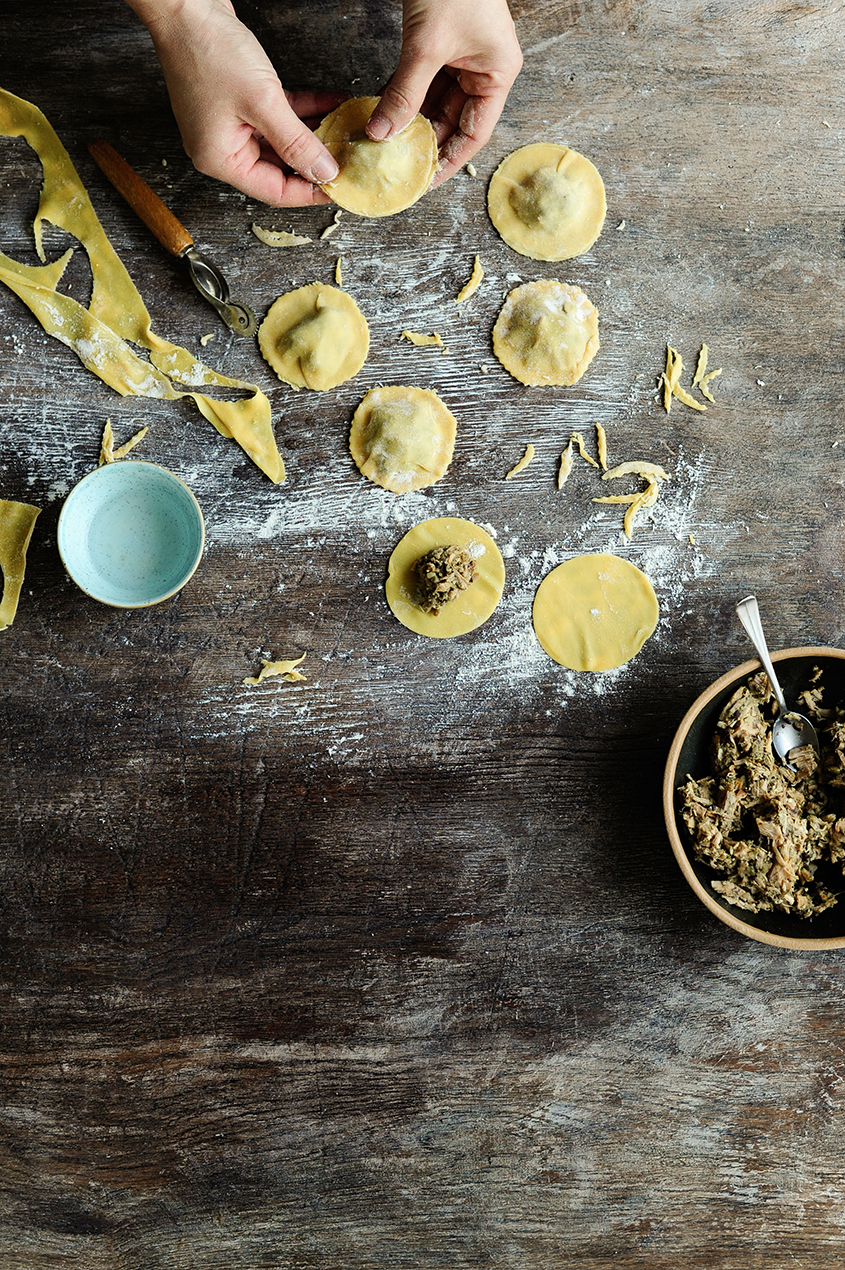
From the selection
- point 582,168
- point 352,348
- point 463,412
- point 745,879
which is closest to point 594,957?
point 745,879

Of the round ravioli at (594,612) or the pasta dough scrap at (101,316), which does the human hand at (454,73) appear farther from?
the round ravioli at (594,612)

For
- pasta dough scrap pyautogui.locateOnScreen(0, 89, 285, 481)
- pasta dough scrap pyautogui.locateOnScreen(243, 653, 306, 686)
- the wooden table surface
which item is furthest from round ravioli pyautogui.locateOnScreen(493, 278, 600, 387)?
pasta dough scrap pyautogui.locateOnScreen(243, 653, 306, 686)

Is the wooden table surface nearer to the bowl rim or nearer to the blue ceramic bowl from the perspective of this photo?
the blue ceramic bowl

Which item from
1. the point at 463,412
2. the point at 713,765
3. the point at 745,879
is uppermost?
the point at 463,412

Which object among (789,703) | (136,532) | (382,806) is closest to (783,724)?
(789,703)

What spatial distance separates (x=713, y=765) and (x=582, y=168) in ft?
4.86

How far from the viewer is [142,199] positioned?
73.1 inches

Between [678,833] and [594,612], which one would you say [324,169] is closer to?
[594,612]

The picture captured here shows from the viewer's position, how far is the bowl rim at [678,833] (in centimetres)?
165

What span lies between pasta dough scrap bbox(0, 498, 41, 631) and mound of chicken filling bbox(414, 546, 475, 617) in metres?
0.93

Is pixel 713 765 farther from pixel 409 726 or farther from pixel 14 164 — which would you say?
pixel 14 164

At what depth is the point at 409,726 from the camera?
1872 millimetres

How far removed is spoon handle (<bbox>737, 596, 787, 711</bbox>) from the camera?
169cm

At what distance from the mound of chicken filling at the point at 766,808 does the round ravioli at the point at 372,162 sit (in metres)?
1.39
